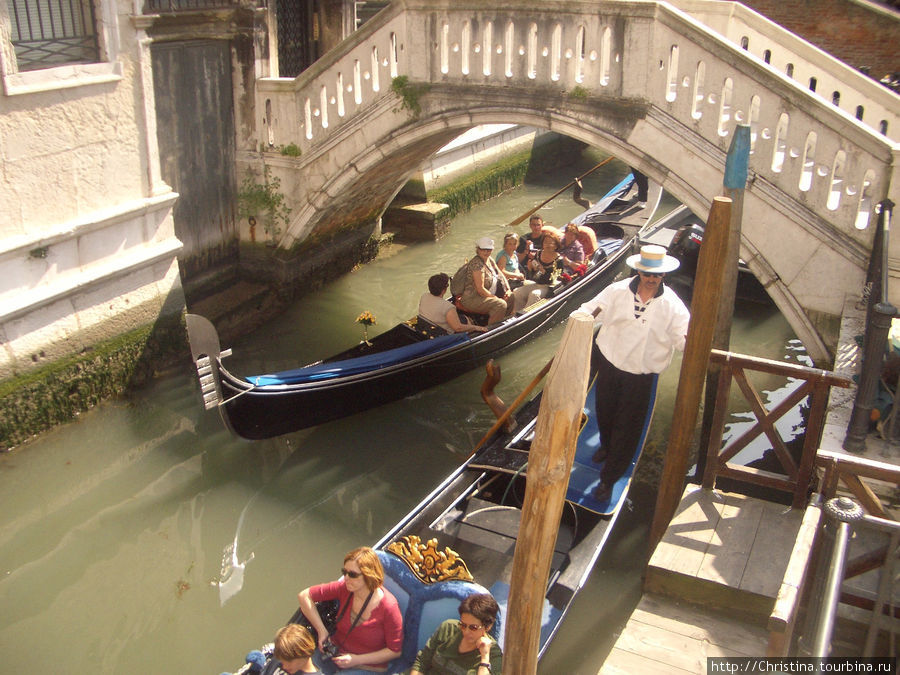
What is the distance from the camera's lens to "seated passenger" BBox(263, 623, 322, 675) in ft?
8.53

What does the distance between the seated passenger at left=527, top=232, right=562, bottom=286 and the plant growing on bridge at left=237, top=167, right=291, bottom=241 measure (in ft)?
5.70

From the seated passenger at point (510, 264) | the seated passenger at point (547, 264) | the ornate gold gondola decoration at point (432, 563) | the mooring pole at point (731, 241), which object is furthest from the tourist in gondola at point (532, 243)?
the ornate gold gondola decoration at point (432, 563)

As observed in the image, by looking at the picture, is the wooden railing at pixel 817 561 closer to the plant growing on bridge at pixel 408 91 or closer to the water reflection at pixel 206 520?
the water reflection at pixel 206 520

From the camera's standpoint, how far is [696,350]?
3225 mm

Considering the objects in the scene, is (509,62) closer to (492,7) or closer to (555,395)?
(492,7)

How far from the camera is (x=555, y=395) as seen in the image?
204cm

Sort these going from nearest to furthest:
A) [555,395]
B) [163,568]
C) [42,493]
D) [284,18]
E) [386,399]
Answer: [555,395] → [163,568] → [42,493] → [386,399] → [284,18]

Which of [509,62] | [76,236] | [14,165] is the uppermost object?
[509,62]

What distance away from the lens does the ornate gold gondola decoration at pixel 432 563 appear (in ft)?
9.11

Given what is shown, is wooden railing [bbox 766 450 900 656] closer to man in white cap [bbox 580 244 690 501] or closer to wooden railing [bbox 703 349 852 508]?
wooden railing [bbox 703 349 852 508]

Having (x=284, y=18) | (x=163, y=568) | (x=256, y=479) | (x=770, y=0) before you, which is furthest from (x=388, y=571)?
(x=770, y=0)

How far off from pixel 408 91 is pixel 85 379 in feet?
8.13

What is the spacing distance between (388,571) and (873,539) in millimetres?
1584

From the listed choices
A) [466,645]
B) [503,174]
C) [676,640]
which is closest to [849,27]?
[503,174]
